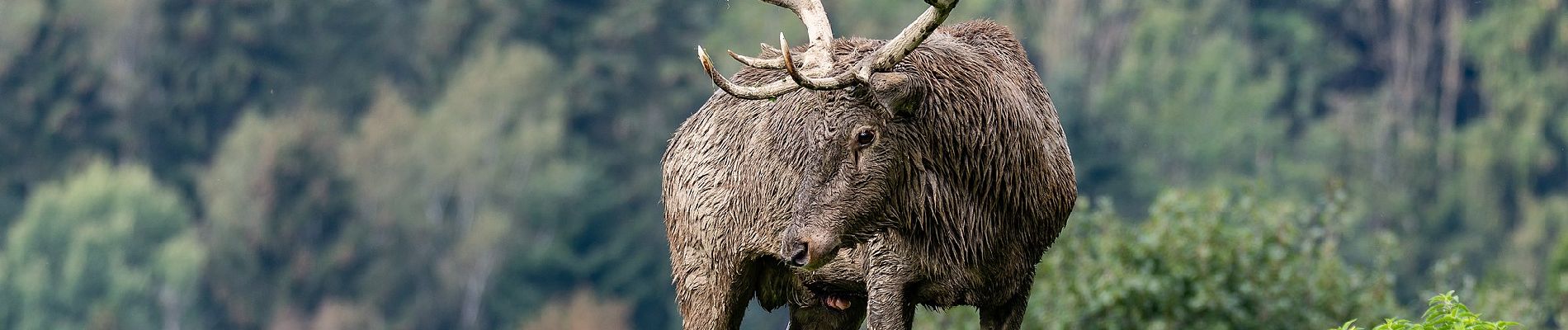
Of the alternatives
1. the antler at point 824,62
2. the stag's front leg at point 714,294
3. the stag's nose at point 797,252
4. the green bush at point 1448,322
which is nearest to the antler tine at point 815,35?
the antler at point 824,62

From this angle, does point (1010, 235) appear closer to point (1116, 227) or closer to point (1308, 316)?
point (1308, 316)

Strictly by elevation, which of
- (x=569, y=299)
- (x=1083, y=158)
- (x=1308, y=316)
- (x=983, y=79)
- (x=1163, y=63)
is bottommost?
(x=983, y=79)

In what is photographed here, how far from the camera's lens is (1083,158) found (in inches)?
1863

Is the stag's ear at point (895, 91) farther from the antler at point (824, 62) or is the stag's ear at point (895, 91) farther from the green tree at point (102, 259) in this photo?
the green tree at point (102, 259)

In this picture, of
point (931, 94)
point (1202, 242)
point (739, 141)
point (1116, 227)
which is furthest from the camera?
point (1116, 227)

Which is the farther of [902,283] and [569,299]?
[569,299]

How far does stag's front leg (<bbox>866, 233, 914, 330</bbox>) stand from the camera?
727cm

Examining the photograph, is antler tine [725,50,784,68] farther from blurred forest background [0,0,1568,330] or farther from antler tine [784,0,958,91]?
blurred forest background [0,0,1568,330]

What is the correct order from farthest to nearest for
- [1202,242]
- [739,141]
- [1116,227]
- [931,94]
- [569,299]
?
[569,299] < [1116,227] < [1202,242] < [739,141] < [931,94]

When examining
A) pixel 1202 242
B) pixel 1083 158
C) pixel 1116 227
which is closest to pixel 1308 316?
pixel 1202 242

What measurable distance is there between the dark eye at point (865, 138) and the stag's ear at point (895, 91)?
3.8 inches

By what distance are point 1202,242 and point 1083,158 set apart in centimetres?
3211

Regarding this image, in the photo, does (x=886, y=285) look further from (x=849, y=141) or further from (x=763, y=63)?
(x=763, y=63)

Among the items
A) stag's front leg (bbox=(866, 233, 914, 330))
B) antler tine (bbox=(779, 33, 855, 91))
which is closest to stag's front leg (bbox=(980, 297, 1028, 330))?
stag's front leg (bbox=(866, 233, 914, 330))
